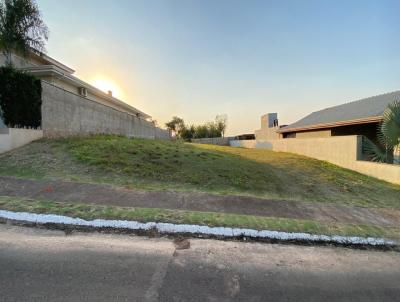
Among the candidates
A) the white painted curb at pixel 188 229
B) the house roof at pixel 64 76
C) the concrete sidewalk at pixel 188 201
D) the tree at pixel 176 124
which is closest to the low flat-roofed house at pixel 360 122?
the concrete sidewalk at pixel 188 201

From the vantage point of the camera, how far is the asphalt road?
285 cm

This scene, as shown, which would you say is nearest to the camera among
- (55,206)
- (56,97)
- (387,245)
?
(387,245)

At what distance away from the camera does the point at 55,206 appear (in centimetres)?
532

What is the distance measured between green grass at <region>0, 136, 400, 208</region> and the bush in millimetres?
1237

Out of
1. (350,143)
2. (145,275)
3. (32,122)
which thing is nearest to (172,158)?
(32,122)

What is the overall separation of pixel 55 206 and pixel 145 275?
3066 millimetres

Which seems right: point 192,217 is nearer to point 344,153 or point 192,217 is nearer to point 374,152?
point 374,152

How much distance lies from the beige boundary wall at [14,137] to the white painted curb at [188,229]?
651cm

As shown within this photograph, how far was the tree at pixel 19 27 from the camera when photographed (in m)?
13.0

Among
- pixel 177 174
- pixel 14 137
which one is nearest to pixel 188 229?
pixel 177 174

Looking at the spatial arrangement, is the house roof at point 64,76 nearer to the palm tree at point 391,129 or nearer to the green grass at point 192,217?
the green grass at point 192,217

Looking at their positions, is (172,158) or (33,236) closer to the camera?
(33,236)

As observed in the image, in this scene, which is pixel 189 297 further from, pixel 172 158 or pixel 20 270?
pixel 172 158

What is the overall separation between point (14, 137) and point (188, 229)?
9.02 meters
